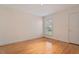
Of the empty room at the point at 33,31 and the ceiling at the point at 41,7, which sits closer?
the ceiling at the point at 41,7

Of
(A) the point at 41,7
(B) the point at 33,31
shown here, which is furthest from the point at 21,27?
(A) the point at 41,7

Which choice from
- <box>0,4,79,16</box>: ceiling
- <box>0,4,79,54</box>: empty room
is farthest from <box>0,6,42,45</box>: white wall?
<box>0,4,79,16</box>: ceiling

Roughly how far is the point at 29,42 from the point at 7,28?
569mm

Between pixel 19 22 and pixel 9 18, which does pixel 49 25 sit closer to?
pixel 19 22

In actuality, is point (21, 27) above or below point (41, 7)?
below

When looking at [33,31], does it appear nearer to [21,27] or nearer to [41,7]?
[21,27]

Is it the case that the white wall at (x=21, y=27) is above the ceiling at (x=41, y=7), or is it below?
below

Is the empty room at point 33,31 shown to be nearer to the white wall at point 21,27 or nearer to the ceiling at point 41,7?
the white wall at point 21,27

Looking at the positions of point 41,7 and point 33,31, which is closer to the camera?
point 41,7

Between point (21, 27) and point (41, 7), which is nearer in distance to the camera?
point (41, 7)

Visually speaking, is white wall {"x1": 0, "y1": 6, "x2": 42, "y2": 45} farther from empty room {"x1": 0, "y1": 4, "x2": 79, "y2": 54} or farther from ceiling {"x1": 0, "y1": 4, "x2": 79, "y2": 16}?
ceiling {"x1": 0, "y1": 4, "x2": 79, "y2": 16}

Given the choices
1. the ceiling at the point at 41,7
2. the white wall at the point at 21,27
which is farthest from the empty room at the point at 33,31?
the ceiling at the point at 41,7
